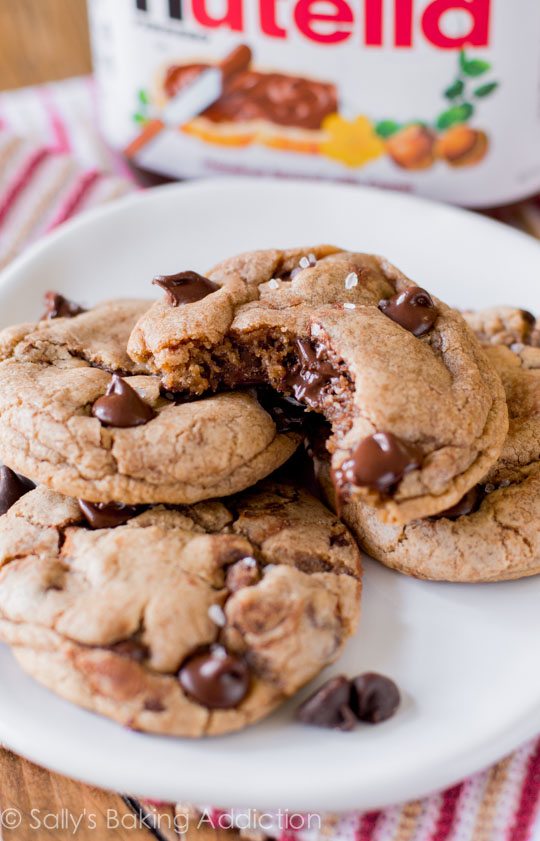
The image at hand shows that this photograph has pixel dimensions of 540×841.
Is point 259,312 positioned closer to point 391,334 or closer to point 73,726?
point 391,334

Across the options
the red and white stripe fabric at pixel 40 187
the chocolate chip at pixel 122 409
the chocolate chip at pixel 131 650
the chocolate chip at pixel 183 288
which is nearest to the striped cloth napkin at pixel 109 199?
the red and white stripe fabric at pixel 40 187

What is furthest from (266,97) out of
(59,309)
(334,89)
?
(59,309)

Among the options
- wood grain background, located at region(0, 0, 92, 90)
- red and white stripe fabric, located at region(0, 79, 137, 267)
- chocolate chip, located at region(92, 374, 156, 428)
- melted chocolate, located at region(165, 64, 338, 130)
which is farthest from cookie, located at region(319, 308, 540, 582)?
wood grain background, located at region(0, 0, 92, 90)

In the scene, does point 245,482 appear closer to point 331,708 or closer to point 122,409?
point 122,409

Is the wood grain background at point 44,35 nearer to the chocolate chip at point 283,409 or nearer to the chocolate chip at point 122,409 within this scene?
the chocolate chip at point 283,409

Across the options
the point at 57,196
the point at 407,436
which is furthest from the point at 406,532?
the point at 57,196

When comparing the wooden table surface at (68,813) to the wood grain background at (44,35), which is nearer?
the wooden table surface at (68,813)

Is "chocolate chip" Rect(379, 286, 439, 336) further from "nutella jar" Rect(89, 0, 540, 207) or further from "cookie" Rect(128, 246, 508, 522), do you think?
"nutella jar" Rect(89, 0, 540, 207)
